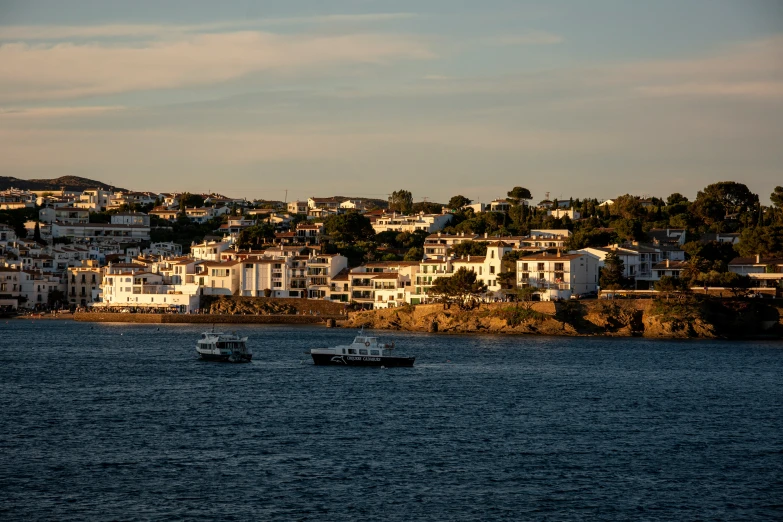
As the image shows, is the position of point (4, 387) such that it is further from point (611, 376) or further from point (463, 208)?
point (463, 208)

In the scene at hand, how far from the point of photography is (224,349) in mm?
70062

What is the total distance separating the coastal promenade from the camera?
113062mm

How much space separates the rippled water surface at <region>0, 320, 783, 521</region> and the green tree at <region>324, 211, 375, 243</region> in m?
74.6

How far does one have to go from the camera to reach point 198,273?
123 metres

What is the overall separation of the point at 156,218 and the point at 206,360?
109152 millimetres

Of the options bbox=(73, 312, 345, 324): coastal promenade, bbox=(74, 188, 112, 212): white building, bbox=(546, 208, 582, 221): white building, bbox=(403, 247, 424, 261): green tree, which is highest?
bbox=(74, 188, 112, 212): white building

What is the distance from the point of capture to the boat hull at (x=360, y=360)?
218 feet

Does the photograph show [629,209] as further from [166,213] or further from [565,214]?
[166,213]

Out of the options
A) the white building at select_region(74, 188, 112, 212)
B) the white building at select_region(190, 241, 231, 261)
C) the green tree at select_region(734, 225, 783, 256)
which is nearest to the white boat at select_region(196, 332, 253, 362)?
the white building at select_region(190, 241, 231, 261)

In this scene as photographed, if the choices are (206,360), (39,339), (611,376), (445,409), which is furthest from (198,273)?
(445,409)

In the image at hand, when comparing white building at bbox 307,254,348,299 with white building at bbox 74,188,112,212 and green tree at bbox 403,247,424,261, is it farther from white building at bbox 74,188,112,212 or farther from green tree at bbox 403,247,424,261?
white building at bbox 74,188,112,212

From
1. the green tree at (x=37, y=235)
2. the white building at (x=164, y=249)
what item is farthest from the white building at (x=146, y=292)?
the green tree at (x=37, y=235)

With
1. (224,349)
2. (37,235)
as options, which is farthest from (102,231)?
(224,349)

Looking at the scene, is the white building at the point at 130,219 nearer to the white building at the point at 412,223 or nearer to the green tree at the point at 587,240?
the white building at the point at 412,223
